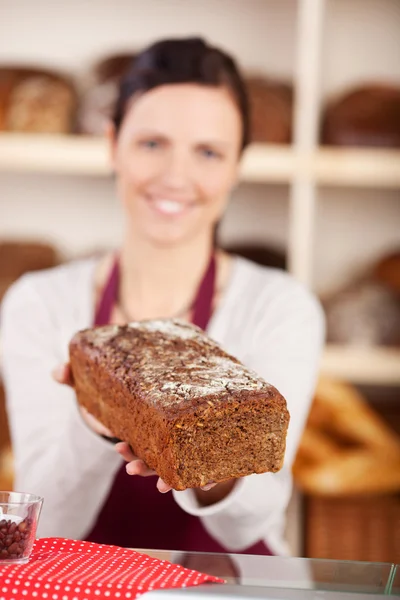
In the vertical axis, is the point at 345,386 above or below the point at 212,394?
below

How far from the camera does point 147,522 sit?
103 centimetres

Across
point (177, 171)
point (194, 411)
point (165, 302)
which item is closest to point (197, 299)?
point (165, 302)

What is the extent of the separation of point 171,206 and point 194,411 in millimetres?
536

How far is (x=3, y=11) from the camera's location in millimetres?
1588

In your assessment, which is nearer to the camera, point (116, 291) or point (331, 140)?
point (116, 291)

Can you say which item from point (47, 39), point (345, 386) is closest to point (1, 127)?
point (47, 39)

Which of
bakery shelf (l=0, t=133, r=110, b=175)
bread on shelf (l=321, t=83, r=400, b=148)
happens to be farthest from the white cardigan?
bread on shelf (l=321, t=83, r=400, b=148)

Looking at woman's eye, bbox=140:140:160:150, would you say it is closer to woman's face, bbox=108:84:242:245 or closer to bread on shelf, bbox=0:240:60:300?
woman's face, bbox=108:84:242:245

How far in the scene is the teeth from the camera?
1.13m

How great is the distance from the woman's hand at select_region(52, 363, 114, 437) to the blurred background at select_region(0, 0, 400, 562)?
0.67m

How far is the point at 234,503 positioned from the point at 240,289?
0.36 meters

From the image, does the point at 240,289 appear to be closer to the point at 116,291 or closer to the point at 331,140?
the point at 116,291

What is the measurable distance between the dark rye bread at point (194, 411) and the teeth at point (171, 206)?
388 mm

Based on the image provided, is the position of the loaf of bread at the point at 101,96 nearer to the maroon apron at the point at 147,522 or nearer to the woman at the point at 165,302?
the woman at the point at 165,302
